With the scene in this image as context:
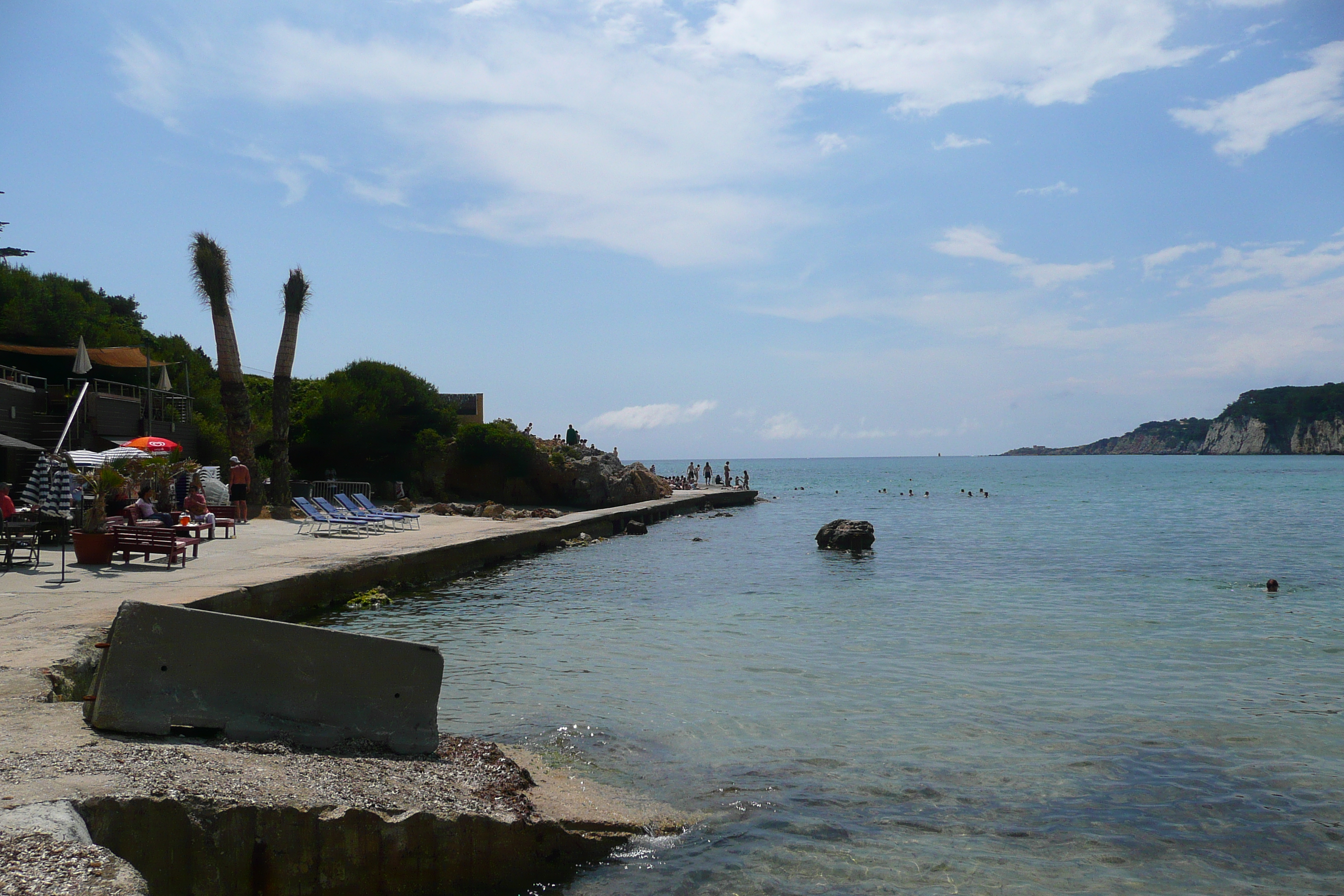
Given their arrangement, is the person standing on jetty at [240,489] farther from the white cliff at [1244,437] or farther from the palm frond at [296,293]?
the white cliff at [1244,437]

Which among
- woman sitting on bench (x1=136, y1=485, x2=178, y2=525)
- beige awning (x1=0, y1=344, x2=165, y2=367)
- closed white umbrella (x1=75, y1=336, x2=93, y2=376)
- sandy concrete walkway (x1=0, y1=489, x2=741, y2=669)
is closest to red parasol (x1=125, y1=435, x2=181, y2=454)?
sandy concrete walkway (x1=0, y1=489, x2=741, y2=669)

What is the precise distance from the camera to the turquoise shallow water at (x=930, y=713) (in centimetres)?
509

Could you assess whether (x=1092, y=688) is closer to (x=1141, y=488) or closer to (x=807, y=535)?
(x=807, y=535)

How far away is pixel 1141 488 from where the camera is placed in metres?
69.8


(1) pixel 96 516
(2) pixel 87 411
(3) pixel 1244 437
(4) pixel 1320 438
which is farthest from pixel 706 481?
(3) pixel 1244 437

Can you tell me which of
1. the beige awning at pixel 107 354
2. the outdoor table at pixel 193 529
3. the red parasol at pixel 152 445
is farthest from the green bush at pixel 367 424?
the outdoor table at pixel 193 529

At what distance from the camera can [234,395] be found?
996 inches

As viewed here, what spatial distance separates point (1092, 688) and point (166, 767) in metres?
8.42

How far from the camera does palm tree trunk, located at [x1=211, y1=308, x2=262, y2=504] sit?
81.7 feet

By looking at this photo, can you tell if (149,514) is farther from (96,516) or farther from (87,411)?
(87,411)

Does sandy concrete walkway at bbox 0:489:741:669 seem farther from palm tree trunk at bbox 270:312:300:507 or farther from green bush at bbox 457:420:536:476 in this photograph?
green bush at bbox 457:420:536:476

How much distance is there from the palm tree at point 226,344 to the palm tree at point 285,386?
2.03 ft

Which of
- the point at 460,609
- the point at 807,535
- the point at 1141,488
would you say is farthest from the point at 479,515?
the point at 1141,488

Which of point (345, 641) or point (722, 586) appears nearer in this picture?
point (345, 641)
